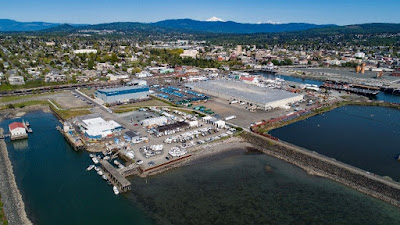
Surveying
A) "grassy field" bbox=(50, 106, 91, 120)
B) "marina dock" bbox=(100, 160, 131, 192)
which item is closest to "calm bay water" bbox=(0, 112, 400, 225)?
"marina dock" bbox=(100, 160, 131, 192)

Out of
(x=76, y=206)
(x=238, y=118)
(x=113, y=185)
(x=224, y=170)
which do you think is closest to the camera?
(x=76, y=206)

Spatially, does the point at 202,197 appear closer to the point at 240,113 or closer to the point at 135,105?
the point at 240,113

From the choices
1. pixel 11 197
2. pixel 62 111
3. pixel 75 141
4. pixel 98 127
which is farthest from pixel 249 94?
pixel 11 197

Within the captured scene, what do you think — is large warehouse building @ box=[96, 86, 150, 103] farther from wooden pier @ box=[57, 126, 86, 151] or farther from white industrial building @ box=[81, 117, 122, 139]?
wooden pier @ box=[57, 126, 86, 151]

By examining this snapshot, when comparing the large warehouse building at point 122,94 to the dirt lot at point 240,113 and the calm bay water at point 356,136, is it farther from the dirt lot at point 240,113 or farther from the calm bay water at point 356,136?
the calm bay water at point 356,136

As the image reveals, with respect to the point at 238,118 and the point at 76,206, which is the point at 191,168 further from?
the point at 238,118

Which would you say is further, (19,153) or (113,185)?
(19,153)

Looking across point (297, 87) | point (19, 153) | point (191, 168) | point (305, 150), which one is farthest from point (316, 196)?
point (297, 87)

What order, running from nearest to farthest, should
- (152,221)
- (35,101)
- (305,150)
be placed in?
(152,221) → (305,150) → (35,101)
